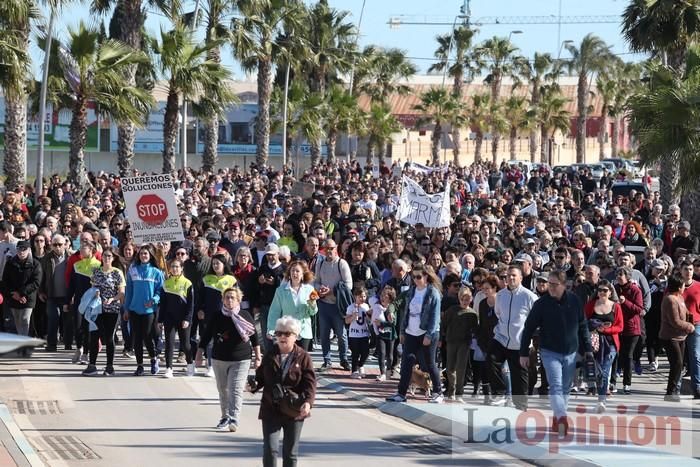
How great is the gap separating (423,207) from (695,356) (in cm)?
838

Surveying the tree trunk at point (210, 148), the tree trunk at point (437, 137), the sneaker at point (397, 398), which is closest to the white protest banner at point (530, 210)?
the sneaker at point (397, 398)

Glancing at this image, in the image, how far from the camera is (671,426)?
12570 millimetres

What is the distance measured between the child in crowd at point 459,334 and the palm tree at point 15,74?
13152mm

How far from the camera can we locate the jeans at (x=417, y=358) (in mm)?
13758

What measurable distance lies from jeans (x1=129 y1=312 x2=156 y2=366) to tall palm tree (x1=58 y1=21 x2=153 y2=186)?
13234 millimetres

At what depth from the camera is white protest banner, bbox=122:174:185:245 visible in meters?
18.1

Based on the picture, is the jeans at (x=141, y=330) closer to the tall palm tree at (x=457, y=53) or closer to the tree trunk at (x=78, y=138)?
the tree trunk at (x=78, y=138)

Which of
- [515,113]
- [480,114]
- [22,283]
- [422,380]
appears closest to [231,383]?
[422,380]

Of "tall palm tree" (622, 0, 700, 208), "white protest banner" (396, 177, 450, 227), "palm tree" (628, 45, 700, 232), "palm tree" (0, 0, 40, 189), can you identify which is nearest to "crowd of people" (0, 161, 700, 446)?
"white protest banner" (396, 177, 450, 227)

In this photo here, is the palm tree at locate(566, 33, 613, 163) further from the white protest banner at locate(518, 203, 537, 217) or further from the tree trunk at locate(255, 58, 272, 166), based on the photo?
the white protest banner at locate(518, 203, 537, 217)

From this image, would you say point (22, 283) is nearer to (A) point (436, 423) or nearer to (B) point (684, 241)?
(A) point (436, 423)

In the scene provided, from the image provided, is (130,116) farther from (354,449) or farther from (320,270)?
(354,449)

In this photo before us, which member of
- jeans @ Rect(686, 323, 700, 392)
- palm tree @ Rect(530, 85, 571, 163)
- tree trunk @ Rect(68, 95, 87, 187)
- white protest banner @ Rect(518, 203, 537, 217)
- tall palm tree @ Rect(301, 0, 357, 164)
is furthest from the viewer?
palm tree @ Rect(530, 85, 571, 163)

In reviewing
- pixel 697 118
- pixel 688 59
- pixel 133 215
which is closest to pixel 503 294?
pixel 133 215
